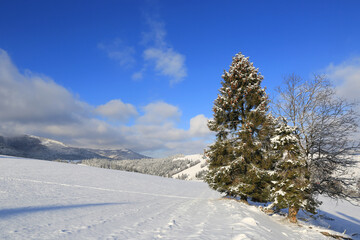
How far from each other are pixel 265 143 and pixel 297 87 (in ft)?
15.1

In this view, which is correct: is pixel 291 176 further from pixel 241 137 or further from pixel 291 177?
pixel 241 137

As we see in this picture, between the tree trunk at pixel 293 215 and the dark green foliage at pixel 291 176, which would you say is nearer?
the dark green foliage at pixel 291 176

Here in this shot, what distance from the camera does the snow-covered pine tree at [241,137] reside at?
13.2 m

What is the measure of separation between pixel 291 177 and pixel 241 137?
436 centimetres

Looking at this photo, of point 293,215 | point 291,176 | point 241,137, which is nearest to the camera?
point 291,176

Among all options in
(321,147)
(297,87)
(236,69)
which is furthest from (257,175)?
(236,69)

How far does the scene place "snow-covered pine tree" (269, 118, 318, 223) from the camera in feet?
34.0

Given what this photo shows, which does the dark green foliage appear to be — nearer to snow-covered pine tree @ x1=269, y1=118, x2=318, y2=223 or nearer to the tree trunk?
snow-covered pine tree @ x1=269, y1=118, x2=318, y2=223

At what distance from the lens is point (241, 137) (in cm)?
1420

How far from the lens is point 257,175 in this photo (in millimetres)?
12758

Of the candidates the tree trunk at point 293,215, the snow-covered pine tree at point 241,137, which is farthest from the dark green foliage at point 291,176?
the snow-covered pine tree at point 241,137

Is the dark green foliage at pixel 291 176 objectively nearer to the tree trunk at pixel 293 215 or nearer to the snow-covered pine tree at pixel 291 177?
the snow-covered pine tree at pixel 291 177

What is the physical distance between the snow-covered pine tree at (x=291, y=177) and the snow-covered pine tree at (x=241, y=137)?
5.09ft

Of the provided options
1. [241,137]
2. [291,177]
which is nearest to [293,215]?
[291,177]
